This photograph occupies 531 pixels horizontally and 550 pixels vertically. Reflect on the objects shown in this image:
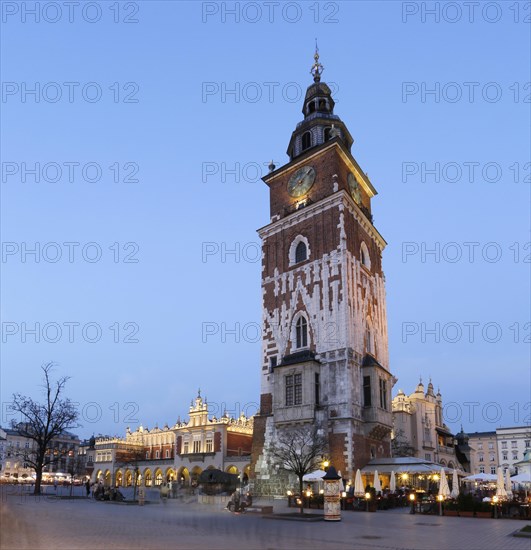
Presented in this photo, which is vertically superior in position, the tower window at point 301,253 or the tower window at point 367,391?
the tower window at point 301,253

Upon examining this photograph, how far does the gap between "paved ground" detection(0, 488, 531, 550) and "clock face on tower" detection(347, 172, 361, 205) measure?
1128 inches

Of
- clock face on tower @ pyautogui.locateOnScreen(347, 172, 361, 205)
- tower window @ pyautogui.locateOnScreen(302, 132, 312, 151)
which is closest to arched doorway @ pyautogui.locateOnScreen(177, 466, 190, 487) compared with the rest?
clock face on tower @ pyautogui.locateOnScreen(347, 172, 361, 205)

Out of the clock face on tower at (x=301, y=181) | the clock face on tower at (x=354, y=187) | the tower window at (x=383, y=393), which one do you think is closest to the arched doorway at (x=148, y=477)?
the tower window at (x=383, y=393)

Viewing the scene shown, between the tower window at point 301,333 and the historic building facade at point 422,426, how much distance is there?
31.0 m

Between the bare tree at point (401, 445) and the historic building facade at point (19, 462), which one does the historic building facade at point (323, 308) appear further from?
the historic building facade at point (19, 462)

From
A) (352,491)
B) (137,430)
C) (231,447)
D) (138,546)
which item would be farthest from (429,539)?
(137,430)

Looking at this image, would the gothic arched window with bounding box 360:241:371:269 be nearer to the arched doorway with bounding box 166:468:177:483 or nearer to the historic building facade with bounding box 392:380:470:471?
the historic building facade with bounding box 392:380:470:471

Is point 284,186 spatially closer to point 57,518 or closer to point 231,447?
point 57,518

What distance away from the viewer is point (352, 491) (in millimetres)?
34719

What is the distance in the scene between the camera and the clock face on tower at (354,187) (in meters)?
47.1

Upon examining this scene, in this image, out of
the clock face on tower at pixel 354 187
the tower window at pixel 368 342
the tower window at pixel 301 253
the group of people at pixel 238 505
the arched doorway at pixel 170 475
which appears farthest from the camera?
the arched doorway at pixel 170 475

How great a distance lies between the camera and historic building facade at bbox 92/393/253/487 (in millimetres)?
70438

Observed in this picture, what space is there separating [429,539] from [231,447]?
56591 millimetres

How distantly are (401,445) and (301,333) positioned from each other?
3056 centimetres
